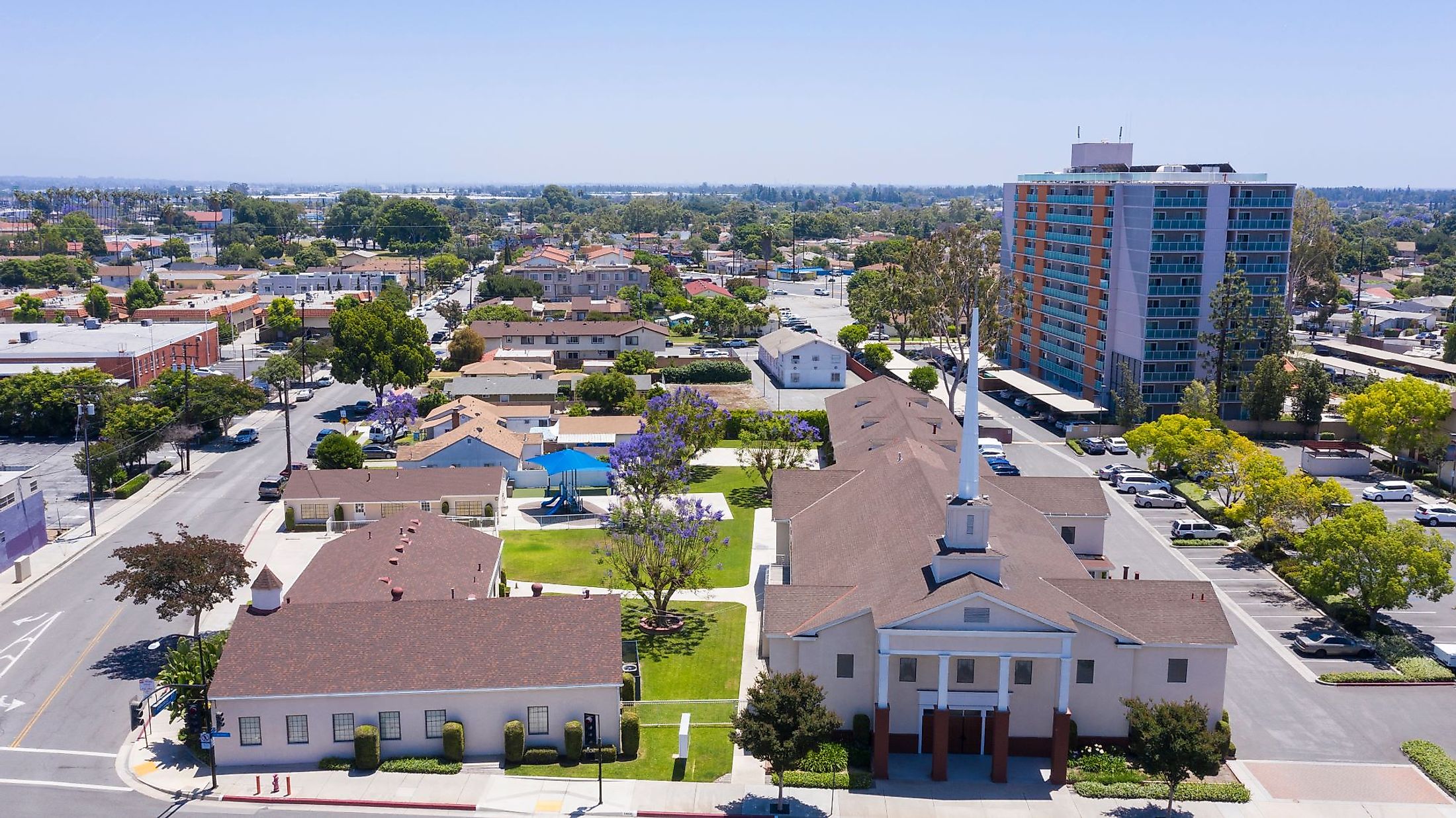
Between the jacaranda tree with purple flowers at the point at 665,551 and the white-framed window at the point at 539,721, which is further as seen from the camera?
the jacaranda tree with purple flowers at the point at 665,551

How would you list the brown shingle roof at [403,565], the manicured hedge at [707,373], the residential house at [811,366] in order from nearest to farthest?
the brown shingle roof at [403,565] → the residential house at [811,366] → the manicured hedge at [707,373]

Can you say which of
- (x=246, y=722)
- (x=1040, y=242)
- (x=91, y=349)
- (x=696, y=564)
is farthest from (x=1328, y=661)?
(x=91, y=349)

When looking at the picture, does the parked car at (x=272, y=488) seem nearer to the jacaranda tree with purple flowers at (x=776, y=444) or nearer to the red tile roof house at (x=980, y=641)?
the jacaranda tree with purple flowers at (x=776, y=444)

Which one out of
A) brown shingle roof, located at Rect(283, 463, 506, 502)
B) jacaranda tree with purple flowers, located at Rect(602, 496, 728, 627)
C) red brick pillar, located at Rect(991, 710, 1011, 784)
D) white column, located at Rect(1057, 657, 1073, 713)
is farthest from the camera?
brown shingle roof, located at Rect(283, 463, 506, 502)

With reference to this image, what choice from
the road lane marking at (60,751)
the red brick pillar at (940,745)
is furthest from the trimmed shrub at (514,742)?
the red brick pillar at (940,745)

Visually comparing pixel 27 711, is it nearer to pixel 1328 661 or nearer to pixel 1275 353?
pixel 1328 661

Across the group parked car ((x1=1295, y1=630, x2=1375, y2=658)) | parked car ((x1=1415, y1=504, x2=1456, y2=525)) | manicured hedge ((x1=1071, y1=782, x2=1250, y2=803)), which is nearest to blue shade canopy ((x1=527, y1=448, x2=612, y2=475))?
parked car ((x1=1295, y1=630, x2=1375, y2=658))

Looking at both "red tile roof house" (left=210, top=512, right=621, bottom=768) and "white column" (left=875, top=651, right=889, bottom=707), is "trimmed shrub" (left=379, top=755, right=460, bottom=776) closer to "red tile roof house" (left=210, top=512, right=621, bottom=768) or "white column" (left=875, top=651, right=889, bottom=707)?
"red tile roof house" (left=210, top=512, right=621, bottom=768)
